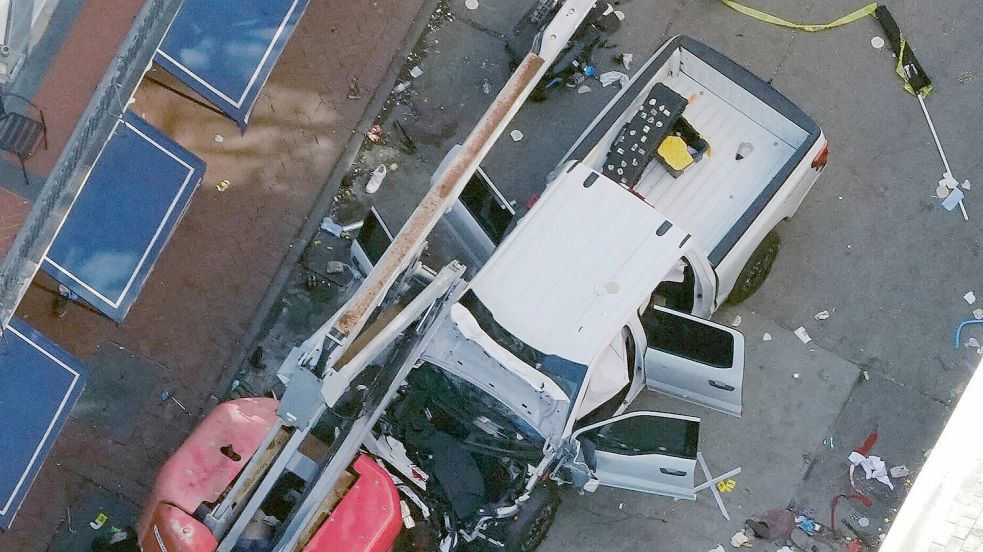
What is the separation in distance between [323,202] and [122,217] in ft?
6.96

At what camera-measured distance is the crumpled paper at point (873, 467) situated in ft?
34.6

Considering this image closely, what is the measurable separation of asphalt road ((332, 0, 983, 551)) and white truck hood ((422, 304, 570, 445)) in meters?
1.72

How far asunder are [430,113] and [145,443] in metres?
4.17

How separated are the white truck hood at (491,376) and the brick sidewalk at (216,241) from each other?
2.68 metres

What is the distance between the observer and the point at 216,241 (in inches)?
447

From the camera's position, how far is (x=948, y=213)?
36.8 feet

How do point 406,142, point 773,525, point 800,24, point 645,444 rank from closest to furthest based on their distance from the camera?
1. point 645,444
2. point 773,525
3. point 406,142
4. point 800,24

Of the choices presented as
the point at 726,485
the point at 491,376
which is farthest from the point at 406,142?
the point at 726,485

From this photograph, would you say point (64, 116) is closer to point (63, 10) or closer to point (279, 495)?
point (63, 10)

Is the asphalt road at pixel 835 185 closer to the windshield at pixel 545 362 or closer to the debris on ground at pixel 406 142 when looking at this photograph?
the debris on ground at pixel 406 142

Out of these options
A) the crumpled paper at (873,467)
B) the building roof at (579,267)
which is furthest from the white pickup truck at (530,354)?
the crumpled paper at (873,467)

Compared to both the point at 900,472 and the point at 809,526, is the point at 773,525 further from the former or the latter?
the point at 900,472

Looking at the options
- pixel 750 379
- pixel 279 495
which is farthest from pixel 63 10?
pixel 750 379

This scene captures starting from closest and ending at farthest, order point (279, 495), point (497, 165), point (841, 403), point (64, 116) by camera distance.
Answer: point (279, 495)
point (64, 116)
point (841, 403)
point (497, 165)
